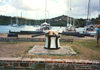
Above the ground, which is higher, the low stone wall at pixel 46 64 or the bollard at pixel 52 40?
the bollard at pixel 52 40

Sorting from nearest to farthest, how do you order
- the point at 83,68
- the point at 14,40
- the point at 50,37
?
the point at 83,68 → the point at 50,37 → the point at 14,40

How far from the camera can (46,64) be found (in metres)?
4.37

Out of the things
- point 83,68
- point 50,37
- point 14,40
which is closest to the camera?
point 83,68

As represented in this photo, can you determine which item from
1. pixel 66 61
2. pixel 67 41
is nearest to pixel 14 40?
pixel 67 41

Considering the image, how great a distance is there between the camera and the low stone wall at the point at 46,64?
433cm

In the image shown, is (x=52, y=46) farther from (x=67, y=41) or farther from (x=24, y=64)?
(x=67, y=41)

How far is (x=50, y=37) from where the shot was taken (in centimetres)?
675

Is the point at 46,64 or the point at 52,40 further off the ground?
the point at 52,40

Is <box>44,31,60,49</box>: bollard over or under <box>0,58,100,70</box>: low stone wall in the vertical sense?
over

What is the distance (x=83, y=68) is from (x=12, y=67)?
2.16 meters

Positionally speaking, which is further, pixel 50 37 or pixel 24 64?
pixel 50 37

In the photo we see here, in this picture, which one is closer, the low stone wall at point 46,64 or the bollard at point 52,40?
the low stone wall at point 46,64

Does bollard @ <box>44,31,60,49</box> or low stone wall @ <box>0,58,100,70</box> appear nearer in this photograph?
low stone wall @ <box>0,58,100,70</box>

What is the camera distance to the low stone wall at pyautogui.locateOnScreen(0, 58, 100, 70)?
4332mm
